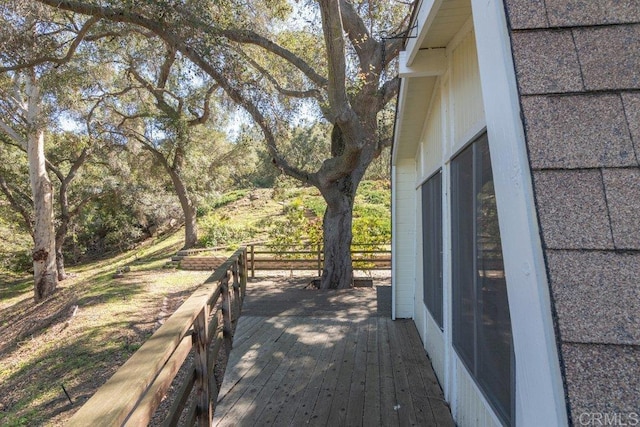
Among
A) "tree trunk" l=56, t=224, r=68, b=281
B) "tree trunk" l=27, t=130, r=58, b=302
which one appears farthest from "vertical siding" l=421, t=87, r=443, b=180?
"tree trunk" l=56, t=224, r=68, b=281

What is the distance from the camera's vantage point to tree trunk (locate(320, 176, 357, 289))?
848 cm

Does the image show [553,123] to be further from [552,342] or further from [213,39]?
[213,39]

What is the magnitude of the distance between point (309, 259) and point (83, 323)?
18.0 ft

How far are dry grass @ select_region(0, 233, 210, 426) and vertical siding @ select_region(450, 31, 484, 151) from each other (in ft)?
17.7

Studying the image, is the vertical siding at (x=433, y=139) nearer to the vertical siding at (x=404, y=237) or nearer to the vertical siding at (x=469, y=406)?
the vertical siding at (x=404, y=237)

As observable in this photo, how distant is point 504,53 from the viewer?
3.18 feet

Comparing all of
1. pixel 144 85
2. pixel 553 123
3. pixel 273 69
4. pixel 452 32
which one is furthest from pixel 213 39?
pixel 144 85

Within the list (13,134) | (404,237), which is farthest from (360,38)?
(13,134)

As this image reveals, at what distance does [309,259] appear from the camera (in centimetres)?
1114

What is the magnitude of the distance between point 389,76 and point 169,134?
6423 mm

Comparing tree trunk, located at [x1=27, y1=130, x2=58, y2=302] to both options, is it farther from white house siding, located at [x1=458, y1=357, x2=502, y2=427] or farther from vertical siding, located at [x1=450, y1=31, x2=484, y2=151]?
white house siding, located at [x1=458, y1=357, x2=502, y2=427]

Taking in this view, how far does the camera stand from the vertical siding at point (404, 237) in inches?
227

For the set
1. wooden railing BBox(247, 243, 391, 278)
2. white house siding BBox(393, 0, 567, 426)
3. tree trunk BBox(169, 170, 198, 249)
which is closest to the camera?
white house siding BBox(393, 0, 567, 426)

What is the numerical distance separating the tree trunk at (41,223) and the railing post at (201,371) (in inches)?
493
